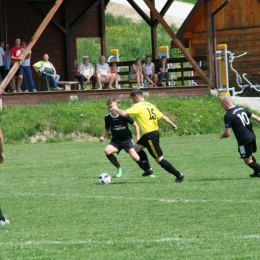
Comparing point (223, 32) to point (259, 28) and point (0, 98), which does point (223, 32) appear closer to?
point (259, 28)

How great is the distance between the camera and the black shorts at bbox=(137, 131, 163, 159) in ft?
50.5

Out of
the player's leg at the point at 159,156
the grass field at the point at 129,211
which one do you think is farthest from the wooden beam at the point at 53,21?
the player's leg at the point at 159,156

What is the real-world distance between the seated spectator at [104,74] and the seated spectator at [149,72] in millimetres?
1408

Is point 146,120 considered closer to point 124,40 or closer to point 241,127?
point 241,127

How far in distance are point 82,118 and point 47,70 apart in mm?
2337

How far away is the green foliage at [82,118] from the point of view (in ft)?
89.4

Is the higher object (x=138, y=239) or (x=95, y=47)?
(x=95, y=47)

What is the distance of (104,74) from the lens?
3055cm

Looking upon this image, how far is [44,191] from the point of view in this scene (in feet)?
48.0

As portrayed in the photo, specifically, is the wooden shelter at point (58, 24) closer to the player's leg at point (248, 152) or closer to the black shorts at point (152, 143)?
the black shorts at point (152, 143)

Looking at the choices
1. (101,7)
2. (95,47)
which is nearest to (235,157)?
(101,7)

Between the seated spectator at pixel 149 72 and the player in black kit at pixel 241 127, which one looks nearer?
the player in black kit at pixel 241 127

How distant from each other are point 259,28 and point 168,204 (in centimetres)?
2704

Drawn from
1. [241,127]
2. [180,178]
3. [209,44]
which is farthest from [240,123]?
[209,44]
